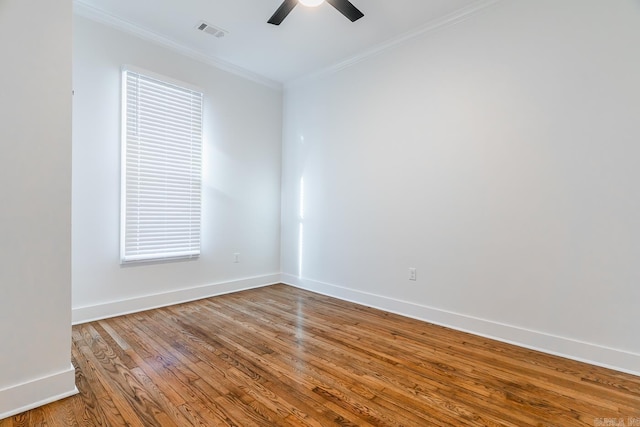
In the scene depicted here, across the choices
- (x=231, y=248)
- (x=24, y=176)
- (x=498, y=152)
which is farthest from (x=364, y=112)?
(x=24, y=176)

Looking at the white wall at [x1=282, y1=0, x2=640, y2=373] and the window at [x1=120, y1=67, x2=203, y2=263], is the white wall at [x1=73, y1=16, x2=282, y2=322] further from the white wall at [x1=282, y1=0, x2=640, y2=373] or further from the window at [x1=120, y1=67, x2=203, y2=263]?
the white wall at [x1=282, y1=0, x2=640, y2=373]

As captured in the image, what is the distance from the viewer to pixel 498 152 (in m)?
2.76

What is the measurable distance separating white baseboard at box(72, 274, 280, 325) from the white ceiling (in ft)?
9.02

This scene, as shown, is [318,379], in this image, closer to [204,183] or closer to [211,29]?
[204,183]

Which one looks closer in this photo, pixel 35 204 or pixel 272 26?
pixel 35 204

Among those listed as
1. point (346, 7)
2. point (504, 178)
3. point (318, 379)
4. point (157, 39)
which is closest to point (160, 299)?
point (318, 379)

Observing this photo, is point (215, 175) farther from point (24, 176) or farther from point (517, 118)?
point (517, 118)

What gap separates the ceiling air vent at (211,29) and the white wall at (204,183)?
0.53 metres

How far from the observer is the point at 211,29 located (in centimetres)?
327

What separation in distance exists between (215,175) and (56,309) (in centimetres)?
244

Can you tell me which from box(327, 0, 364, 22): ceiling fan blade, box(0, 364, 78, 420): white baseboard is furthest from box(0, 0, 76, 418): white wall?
box(327, 0, 364, 22): ceiling fan blade

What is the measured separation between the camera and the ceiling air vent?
320 cm

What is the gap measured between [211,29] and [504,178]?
10.4 feet

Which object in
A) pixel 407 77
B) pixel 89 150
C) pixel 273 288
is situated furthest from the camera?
pixel 273 288
